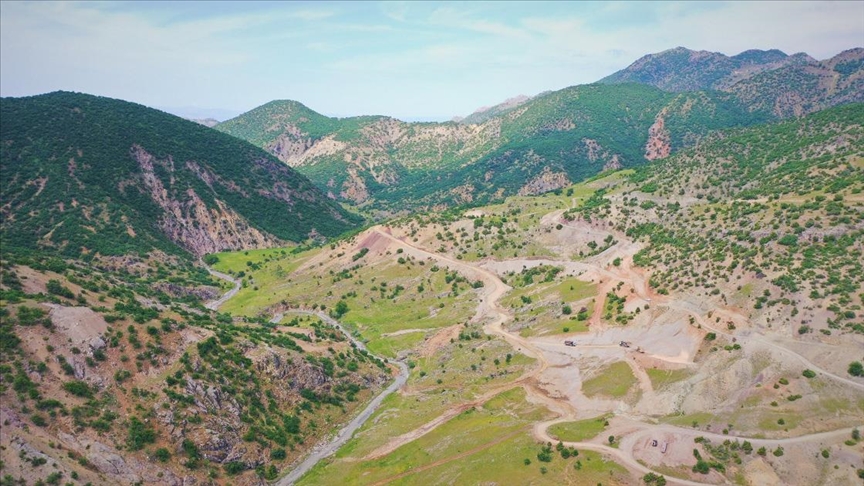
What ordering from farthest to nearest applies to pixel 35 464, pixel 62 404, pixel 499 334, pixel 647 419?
1. pixel 499 334
2. pixel 647 419
3. pixel 62 404
4. pixel 35 464

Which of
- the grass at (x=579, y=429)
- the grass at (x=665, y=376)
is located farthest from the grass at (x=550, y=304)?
the grass at (x=579, y=429)

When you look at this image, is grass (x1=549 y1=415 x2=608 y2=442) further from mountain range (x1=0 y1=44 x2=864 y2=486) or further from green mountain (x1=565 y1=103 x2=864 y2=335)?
green mountain (x1=565 y1=103 x2=864 y2=335)

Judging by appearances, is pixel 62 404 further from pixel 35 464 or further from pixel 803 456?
pixel 803 456

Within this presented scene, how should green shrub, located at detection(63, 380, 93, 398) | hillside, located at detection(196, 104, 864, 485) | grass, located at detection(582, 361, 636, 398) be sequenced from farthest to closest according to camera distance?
1. grass, located at detection(582, 361, 636, 398)
2. green shrub, located at detection(63, 380, 93, 398)
3. hillside, located at detection(196, 104, 864, 485)

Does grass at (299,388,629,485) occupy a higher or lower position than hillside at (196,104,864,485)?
lower

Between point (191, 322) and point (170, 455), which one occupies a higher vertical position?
point (191, 322)

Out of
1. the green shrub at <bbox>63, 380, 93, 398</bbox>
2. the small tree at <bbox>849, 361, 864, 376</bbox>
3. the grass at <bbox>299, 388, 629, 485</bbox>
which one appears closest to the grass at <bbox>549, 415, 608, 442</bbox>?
the grass at <bbox>299, 388, 629, 485</bbox>

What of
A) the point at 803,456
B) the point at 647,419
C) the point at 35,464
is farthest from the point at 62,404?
the point at 803,456
